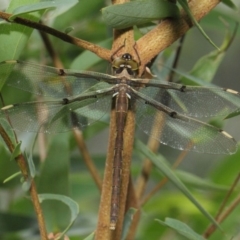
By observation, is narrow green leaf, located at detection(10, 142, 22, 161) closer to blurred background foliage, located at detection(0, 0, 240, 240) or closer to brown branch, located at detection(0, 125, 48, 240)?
brown branch, located at detection(0, 125, 48, 240)

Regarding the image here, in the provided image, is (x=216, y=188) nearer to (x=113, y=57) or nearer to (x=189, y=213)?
(x=189, y=213)

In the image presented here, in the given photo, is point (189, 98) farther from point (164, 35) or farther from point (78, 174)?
point (78, 174)

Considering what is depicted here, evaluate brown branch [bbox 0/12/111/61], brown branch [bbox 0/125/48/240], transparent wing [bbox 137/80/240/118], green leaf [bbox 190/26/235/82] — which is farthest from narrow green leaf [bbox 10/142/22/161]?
green leaf [bbox 190/26/235/82]

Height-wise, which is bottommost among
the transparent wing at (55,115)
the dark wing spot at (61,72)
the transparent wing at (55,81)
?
the transparent wing at (55,115)

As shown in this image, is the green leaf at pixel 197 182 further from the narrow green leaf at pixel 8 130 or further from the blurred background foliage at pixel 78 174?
the narrow green leaf at pixel 8 130

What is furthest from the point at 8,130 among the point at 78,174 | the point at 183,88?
the point at 78,174

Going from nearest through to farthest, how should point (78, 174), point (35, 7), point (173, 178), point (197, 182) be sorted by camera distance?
point (35, 7)
point (173, 178)
point (197, 182)
point (78, 174)

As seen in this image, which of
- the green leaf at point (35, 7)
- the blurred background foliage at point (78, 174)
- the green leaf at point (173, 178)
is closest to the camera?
the green leaf at point (35, 7)

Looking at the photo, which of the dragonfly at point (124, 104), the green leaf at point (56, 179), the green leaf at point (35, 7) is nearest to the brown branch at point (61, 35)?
the green leaf at point (35, 7)
